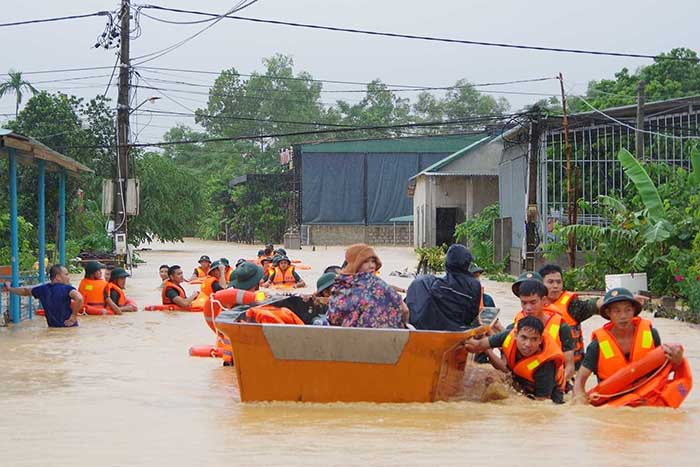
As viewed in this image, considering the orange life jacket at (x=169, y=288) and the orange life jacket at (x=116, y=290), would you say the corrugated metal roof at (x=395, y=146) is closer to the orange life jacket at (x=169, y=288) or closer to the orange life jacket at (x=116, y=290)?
the orange life jacket at (x=169, y=288)

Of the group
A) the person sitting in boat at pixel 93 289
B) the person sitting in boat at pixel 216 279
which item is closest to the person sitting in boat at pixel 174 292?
the person sitting in boat at pixel 216 279

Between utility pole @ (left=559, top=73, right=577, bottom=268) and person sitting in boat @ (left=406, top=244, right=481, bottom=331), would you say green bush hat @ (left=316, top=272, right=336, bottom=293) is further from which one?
utility pole @ (left=559, top=73, right=577, bottom=268)

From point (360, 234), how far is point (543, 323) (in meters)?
53.9

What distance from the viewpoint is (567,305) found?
9609 mm

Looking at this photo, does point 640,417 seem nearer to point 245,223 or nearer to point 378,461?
point 378,461

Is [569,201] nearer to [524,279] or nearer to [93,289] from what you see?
[93,289]

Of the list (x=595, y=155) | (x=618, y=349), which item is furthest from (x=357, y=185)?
(x=618, y=349)

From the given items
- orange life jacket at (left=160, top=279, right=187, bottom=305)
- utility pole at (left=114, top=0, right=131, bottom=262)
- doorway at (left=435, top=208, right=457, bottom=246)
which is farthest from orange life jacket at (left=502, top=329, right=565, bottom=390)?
doorway at (left=435, top=208, right=457, bottom=246)

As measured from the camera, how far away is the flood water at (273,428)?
657 cm

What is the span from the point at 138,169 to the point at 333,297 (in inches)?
1620

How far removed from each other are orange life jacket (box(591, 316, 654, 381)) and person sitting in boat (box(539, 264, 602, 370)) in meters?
0.92

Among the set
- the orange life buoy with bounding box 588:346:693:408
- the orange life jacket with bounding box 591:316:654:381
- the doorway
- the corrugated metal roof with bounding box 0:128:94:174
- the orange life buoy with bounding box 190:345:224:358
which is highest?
the corrugated metal roof with bounding box 0:128:94:174

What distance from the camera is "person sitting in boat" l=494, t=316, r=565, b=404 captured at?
870 cm

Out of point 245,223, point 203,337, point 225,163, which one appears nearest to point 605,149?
point 203,337
